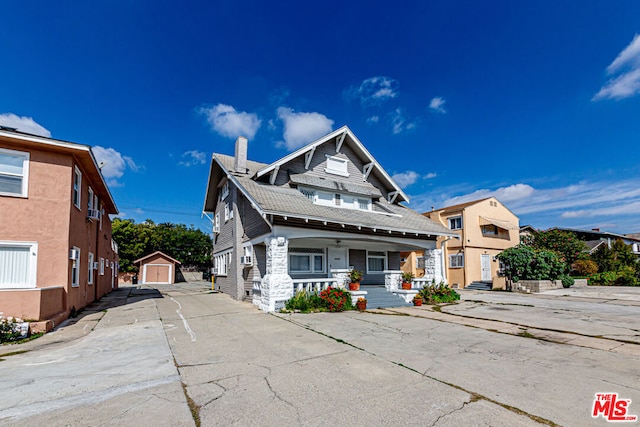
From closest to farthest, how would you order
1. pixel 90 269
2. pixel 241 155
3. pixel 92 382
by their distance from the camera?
pixel 92 382
pixel 90 269
pixel 241 155

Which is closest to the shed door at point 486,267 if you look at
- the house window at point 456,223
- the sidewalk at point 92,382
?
the house window at point 456,223

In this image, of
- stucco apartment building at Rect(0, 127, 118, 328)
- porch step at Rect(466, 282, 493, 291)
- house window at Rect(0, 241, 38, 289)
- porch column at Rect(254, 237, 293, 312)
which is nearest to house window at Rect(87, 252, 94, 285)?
stucco apartment building at Rect(0, 127, 118, 328)

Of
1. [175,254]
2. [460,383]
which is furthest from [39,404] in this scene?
[175,254]

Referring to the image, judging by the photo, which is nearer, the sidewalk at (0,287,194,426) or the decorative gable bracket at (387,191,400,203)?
the sidewalk at (0,287,194,426)

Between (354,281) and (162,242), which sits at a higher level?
(162,242)

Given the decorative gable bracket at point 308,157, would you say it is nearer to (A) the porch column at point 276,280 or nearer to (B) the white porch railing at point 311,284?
(A) the porch column at point 276,280

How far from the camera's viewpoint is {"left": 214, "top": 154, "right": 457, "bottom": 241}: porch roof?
459 inches

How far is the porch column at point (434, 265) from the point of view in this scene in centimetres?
1580

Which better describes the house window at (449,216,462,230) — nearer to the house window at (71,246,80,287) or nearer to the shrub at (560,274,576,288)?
the shrub at (560,274,576,288)

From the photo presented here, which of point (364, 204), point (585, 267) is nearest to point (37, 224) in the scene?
point (364, 204)

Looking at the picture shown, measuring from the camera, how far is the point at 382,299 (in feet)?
43.6

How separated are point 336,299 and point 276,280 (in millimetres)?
2278

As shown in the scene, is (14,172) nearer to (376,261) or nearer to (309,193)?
(309,193)
